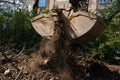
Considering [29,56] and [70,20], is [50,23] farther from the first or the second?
[29,56]

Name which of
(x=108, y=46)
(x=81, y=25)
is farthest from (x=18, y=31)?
(x=81, y=25)

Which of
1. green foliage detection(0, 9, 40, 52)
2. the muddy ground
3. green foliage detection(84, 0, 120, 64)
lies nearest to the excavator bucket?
the muddy ground

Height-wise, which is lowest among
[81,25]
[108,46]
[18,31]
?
[108,46]

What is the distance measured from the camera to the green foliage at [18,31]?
704 centimetres

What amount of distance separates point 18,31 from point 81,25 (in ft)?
8.76

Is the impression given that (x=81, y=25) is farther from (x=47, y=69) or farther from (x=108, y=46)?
(x=108, y=46)

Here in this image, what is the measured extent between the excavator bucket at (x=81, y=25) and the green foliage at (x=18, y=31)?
7.02ft

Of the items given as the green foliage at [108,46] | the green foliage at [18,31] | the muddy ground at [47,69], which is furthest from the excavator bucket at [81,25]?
the green foliage at [18,31]

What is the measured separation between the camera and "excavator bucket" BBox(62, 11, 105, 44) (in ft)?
15.9

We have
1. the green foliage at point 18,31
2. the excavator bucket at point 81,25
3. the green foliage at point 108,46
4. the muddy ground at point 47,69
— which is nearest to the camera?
the muddy ground at point 47,69

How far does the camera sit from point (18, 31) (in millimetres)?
7273

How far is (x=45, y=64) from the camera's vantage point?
470 cm

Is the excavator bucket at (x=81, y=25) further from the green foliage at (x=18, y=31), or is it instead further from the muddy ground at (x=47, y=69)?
the green foliage at (x=18, y=31)

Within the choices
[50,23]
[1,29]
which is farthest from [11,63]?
[1,29]
